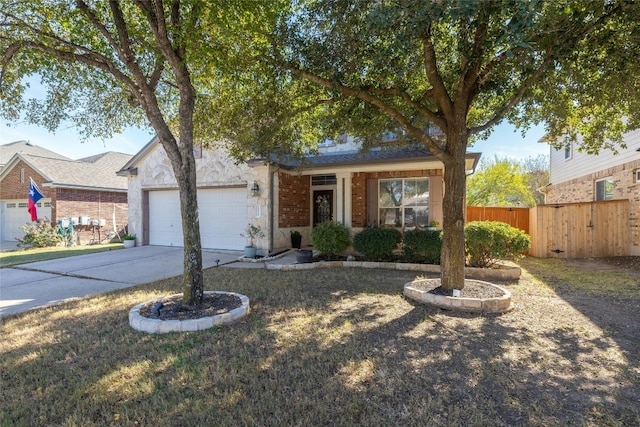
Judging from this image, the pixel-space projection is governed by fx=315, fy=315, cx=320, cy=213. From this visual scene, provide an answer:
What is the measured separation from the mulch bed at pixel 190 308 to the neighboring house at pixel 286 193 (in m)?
4.96

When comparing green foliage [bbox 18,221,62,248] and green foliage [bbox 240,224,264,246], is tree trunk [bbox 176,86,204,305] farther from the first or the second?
green foliage [bbox 18,221,62,248]

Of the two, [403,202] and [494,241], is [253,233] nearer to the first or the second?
[403,202]

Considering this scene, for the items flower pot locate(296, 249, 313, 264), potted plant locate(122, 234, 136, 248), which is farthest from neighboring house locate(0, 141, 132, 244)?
flower pot locate(296, 249, 313, 264)

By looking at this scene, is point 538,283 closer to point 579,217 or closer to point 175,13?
point 579,217

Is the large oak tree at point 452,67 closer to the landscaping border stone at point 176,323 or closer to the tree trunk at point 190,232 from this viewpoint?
the tree trunk at point 190,232

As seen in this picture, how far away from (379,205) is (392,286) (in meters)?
4.63

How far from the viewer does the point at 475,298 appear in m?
5.21

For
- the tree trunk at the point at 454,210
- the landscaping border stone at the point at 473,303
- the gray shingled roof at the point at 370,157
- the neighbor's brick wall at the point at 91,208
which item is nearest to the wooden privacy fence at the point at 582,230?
the gray shingled roof at the point at 370,157

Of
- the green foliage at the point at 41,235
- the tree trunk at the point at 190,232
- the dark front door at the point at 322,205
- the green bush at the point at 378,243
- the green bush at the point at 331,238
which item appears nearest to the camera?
the tree trunk at the point at 190,232

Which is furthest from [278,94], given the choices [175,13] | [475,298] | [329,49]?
[475,298]

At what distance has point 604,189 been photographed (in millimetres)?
12312

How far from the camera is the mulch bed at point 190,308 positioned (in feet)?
14.8

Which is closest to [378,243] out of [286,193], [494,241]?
[494,241]

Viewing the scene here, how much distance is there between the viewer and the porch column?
10.3 meters
